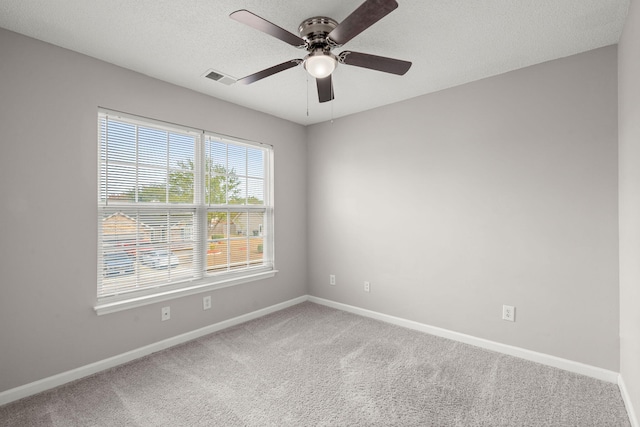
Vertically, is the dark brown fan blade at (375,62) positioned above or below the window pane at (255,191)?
above

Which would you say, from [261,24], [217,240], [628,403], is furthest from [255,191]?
[628,403]

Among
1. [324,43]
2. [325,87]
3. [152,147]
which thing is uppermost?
[324,43]

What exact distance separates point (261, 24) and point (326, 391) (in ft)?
7.87

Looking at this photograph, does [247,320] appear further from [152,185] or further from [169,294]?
[152,185]

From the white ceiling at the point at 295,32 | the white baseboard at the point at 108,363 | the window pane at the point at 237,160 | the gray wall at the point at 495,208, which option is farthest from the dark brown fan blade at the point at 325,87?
the white baseboard at the point at 108,363

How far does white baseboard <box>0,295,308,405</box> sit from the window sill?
1.29ft

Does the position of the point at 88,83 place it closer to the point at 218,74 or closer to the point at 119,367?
the point at 218,74

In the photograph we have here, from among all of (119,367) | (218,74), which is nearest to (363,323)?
(119,367)

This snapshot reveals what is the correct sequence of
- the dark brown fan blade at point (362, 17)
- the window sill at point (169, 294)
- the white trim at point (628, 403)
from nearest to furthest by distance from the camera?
the dark brown fan blade at point (362, 17)
the white trim at point (628, 403)
the window sill at point (169, 294)

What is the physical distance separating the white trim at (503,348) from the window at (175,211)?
1.48 metres

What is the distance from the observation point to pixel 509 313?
9.13ft

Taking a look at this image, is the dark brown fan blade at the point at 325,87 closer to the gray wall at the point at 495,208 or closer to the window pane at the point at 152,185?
the gray wall at the point at 495,208

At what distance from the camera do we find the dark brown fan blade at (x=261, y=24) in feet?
5.16

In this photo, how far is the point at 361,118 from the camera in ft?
12.6
